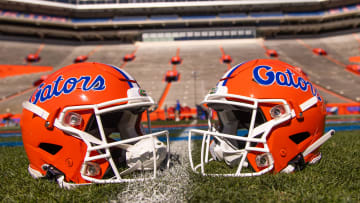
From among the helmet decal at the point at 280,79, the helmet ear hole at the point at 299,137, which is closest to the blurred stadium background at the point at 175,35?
the helmet decal at the point at 280,79

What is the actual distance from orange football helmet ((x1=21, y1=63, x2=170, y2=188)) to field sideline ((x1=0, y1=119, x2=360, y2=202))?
127 millimetres

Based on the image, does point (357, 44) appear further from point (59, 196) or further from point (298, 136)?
point (59, 196)

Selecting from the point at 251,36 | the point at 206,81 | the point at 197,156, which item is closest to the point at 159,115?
the point at 206,81

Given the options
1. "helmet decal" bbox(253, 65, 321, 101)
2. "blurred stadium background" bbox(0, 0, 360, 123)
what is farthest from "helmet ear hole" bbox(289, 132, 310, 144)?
"blurred stadium background" bbox(0, 0, 360, 123)

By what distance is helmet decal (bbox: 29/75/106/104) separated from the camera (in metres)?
2.17

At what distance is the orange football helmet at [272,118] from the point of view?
2.11m

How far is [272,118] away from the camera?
7.07ft

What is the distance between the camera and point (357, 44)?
72.9 feet

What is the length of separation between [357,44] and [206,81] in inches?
629

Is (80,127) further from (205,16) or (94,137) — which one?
(205,16)

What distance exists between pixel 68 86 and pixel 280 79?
1910 millimetres

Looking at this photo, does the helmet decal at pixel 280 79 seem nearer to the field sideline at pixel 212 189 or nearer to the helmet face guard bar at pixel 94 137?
the field sideline at pixel 212 189

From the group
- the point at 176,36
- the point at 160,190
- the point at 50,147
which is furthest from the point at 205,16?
the point at 160,190

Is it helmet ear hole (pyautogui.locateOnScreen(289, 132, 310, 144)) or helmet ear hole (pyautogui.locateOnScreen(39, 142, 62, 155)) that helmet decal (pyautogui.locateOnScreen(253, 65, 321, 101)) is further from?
helmet ear hole (pyautogui.locateOnScreen(39, 142, 62, 155))
